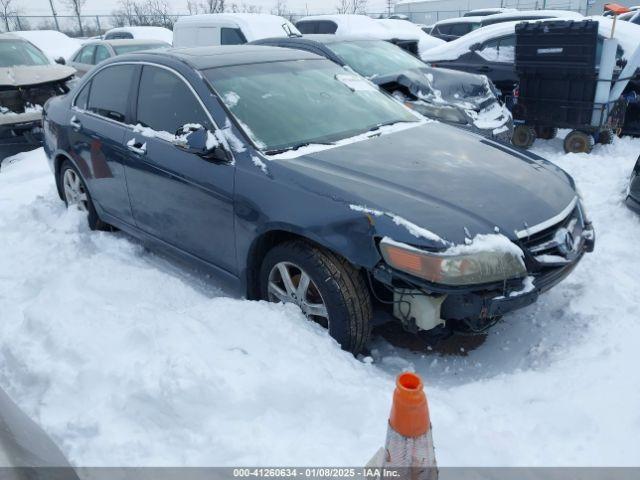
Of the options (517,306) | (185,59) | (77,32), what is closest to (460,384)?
(517,306)

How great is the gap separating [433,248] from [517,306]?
1.81ft

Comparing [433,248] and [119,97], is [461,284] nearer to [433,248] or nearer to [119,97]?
[433,248]

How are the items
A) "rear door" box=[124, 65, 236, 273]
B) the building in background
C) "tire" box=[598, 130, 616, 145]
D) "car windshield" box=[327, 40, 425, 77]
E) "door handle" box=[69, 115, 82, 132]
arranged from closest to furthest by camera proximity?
"rear door" box=[124, 65, 236, 273] < "door handle" box=[69, 115, 82, 132] < "car windshield" box=[327, 40, 425, 77] < "tire" box=[598, 130, 616, 145] < the building in background

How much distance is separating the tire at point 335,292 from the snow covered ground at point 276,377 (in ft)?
0.32

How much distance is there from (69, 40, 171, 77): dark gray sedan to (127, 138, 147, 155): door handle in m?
8.46

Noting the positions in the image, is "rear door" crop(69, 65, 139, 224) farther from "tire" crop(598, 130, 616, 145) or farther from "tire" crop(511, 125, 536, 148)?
"tire" crop(598, 130, 616, 145)

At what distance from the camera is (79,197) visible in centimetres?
499

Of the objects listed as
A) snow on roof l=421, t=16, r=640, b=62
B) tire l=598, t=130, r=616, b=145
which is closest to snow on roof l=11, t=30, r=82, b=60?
snow on roof l=421, t=16, r=640, b=62

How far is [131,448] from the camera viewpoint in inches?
88.4

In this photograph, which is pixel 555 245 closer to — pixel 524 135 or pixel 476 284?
pixel 476 284

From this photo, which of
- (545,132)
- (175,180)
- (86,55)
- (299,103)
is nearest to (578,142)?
(545,132)

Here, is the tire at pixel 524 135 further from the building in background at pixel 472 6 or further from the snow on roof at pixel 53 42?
the building in background at pixel 472 6

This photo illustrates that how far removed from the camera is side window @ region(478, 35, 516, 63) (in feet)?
28.8

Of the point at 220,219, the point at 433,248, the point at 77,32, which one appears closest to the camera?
the point at 433,248
